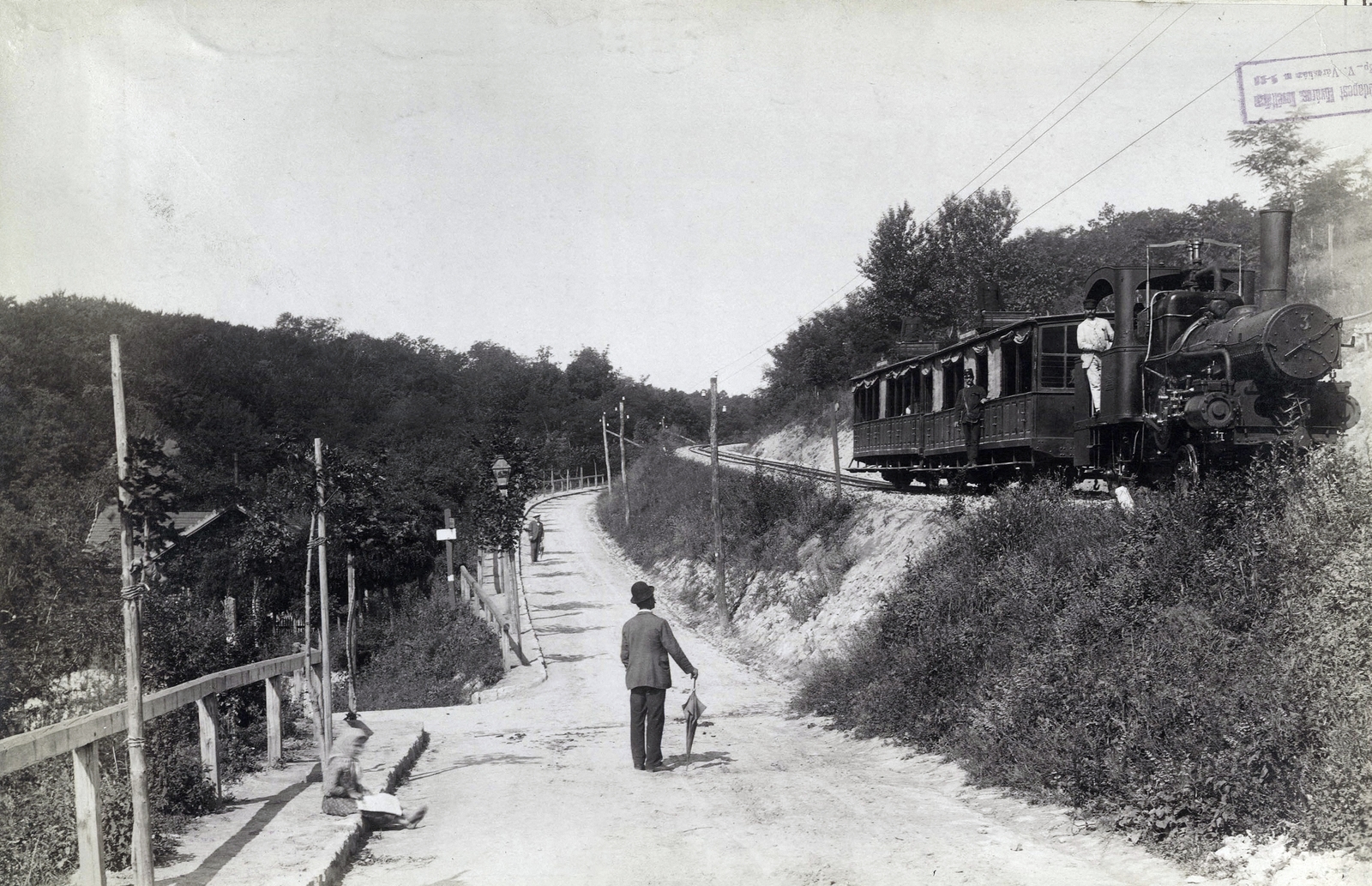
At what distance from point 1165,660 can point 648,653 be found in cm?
441

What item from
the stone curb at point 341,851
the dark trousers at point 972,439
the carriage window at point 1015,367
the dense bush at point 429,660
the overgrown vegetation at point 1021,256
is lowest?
the dense bush at point 429,660

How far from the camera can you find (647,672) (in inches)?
376

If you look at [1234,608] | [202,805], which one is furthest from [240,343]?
[1234,608]

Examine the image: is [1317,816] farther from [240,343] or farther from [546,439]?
[546,439]

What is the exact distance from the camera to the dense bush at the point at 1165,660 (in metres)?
5.97

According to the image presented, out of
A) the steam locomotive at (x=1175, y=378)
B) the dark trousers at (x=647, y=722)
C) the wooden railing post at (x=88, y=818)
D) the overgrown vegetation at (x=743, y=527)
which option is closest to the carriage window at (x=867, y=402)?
the overgrown vegetation at (x=743, y=527)

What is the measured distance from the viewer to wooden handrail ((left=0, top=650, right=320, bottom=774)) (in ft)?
15.3

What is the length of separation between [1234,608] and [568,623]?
2193 centimetres

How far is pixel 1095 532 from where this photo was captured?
11.5 metres

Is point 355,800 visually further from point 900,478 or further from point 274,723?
point 900,478

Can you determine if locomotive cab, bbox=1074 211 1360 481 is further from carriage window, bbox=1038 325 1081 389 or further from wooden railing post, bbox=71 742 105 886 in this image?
wooden railing post, bbox=71 742 105 886

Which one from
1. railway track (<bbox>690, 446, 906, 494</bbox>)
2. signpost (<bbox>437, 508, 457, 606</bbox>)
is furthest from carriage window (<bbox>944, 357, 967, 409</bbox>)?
signpost (<bbox>437, 508, 457, 606</bbox>)

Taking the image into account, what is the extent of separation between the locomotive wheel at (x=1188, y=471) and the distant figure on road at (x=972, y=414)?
6.82 m

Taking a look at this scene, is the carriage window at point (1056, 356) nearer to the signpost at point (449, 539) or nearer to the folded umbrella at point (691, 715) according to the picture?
the folded umbrella at point (691, 715)
